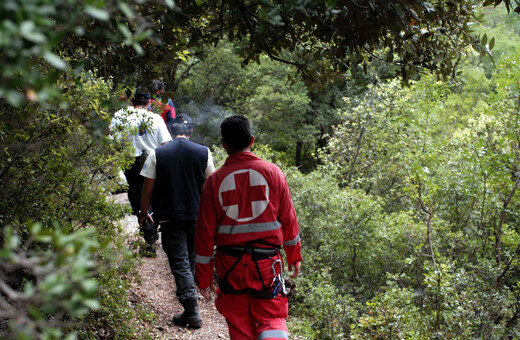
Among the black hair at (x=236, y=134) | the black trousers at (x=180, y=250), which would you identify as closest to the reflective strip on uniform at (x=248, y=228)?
the black hair at (x=236, y=134)

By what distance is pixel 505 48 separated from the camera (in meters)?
38.5

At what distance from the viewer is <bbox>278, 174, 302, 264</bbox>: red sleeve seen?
3303 mm

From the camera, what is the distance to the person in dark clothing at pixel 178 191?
4.57m

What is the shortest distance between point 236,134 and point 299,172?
614 cm

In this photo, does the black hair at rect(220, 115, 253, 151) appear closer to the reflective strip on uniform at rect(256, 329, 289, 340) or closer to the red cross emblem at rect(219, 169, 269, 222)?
the red cross emblem at rect(219, 169, 269, 222)

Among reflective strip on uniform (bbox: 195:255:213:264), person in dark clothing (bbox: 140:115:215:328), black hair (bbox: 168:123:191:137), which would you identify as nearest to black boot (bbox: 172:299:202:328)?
person in dark clothing (bbox: 140:115:215:328)

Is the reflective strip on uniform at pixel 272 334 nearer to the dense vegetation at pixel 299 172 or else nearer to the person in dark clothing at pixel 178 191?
the dense vegetation at pixel 299 172

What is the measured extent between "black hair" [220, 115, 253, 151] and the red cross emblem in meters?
0.22

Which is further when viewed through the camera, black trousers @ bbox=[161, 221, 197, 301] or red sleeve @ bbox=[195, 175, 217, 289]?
black trousers @ bbox=[161, 221, 197, 301]

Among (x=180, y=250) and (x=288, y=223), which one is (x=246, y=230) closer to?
(x=288, y=223)

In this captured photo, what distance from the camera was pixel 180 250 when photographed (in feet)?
15.4

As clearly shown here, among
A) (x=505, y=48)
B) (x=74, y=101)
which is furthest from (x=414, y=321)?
(x=505, y=48)

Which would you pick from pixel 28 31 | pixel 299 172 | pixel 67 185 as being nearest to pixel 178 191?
pixel 67 185

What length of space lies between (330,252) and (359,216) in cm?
98
